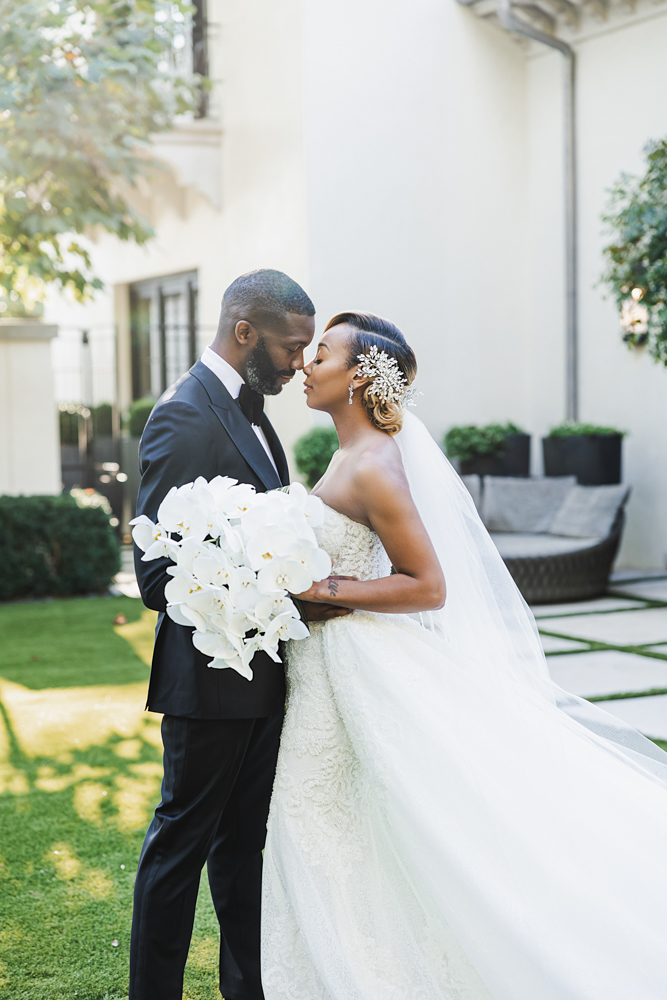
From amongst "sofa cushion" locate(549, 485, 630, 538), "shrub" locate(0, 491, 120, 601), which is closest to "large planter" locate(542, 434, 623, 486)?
"sofa cushion" locate(549, 485, 630, 538)

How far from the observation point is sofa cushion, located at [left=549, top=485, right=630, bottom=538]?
776cm

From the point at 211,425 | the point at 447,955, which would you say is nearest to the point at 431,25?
the point at 211,425

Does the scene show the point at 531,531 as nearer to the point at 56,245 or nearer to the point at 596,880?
the point at 56,245

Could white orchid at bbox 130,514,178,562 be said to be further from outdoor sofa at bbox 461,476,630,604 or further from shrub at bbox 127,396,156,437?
shrub at bbox 127,396,156,437

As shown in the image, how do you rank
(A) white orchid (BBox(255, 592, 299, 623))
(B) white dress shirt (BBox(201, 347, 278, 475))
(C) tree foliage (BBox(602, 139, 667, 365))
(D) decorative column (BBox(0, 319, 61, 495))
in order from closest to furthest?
1. (A) white orchid (BBox(255, 592, 299, 623))
2. (B) white dress shirt (BBox(201, 347, 278, 475))
3. (C) tree foliage (BBox(602, 139, 667, 365))
4. (D) decorative column (BBox(0, 319, 61, 495))

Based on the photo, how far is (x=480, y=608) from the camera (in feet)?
7.68

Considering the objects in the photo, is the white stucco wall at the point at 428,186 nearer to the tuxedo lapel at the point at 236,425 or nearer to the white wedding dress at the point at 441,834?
the tuxedo lapel at the point at 236,425

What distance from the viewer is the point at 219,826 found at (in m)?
2.29

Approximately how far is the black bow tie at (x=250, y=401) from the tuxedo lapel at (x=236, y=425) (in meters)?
0.06

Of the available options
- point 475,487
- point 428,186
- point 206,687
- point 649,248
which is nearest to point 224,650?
point 206,687

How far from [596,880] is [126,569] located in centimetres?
819

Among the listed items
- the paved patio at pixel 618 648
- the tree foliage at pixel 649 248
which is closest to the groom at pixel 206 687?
the paved patio at pixel 618 648

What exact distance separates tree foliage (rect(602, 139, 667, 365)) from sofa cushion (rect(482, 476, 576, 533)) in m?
1.62

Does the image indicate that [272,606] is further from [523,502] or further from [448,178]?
[448,178]
